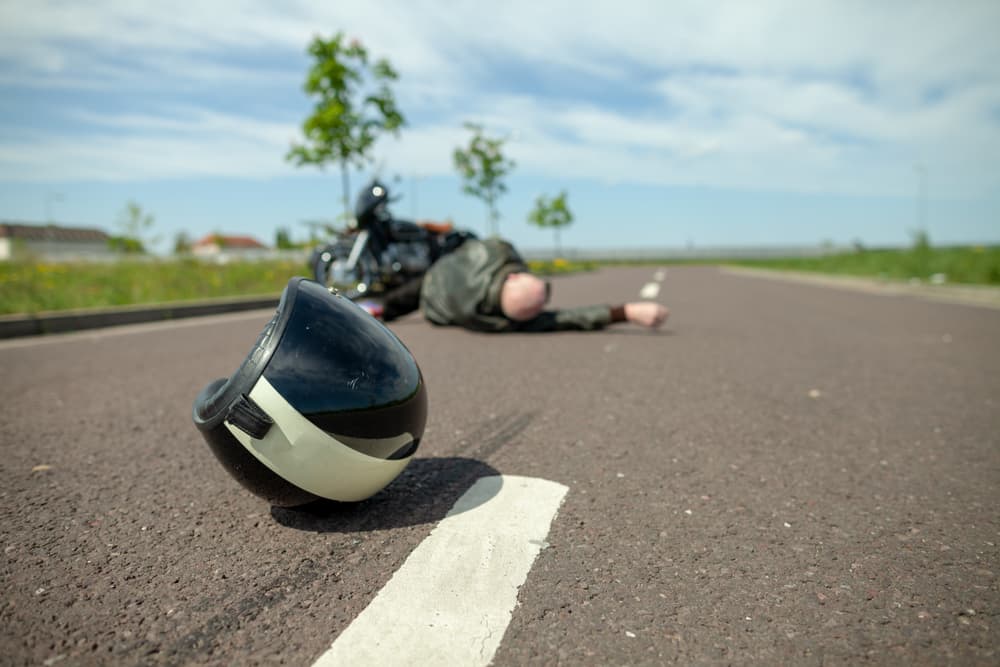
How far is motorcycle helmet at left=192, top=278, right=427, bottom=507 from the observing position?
183 centimetres

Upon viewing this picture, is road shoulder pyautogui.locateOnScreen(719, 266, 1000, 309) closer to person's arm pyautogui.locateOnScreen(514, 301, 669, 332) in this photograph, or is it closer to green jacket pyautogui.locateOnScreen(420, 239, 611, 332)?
person's arm pyautogui.locateOnScreen(514, 301, 669, 332)

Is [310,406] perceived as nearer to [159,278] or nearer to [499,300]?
[499,300]

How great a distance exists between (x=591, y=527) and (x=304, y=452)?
0.90 meters

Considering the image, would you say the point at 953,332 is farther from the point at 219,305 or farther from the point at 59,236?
the point at 59,236

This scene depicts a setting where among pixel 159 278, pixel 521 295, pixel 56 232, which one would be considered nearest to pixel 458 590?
pixel 521 295

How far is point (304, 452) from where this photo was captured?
1885mm

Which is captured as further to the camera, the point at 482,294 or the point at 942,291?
the point at 942,291

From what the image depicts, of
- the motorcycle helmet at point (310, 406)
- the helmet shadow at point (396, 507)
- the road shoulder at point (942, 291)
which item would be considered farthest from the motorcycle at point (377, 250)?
the road shoulder at point (942, 291)

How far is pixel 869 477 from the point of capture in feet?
8.38

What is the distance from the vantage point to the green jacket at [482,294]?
6.14 m

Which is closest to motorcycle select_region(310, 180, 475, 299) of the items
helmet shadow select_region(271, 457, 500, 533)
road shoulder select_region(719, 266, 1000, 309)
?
helmet shadow select_region(271, 457, 500, 533)

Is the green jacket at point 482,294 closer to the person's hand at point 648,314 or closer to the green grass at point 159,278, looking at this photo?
the person's hand at point 648,314

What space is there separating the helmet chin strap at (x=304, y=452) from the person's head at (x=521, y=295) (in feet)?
13.7

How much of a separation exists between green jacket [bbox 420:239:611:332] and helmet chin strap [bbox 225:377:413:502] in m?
4.18
